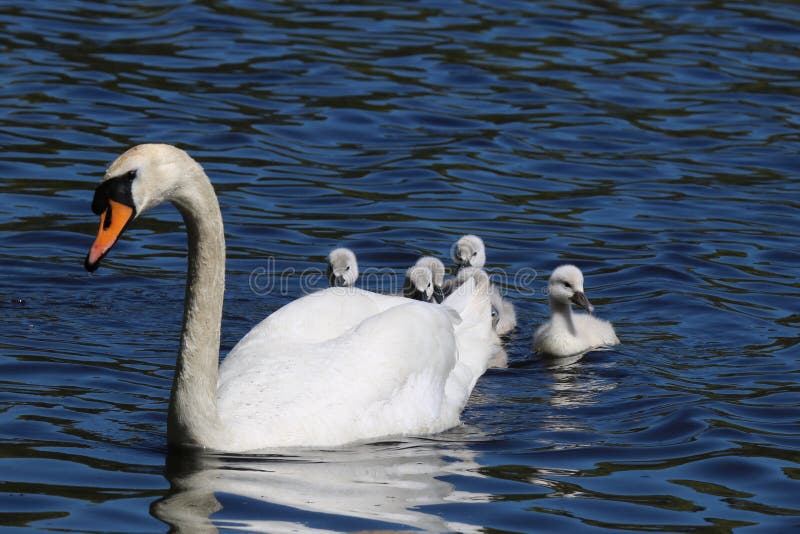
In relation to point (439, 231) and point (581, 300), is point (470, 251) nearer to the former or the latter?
point (581, 300)

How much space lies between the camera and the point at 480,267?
11.8m

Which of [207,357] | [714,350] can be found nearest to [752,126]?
[714,350]

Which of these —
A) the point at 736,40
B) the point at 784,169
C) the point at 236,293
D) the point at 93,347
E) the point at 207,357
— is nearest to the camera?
the point at 207,357

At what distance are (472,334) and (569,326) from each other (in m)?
1.01

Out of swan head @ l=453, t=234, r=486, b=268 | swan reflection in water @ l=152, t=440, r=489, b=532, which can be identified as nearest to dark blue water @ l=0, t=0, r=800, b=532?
swan reflection in water @ l=152, t=440, r=489, b=532

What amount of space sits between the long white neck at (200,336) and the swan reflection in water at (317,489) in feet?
0.49

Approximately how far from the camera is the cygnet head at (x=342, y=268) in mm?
11211

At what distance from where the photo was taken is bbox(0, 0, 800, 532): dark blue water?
7.48 metres

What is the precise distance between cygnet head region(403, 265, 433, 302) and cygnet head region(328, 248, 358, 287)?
440 mm

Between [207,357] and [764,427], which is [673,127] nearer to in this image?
[764,427]

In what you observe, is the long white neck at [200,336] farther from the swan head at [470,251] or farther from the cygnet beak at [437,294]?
the swan head at [470,251]

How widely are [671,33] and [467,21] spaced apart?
2.51 meters

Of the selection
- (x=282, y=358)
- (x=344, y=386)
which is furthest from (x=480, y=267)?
A: (x=344, y=386)

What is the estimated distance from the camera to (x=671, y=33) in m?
19.0
